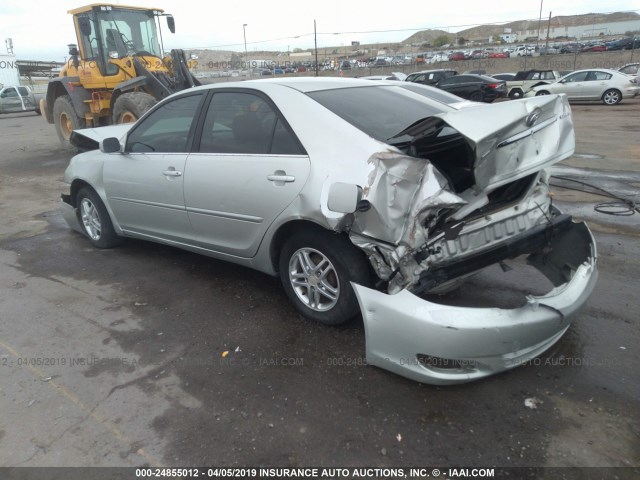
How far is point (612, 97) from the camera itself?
755 inches

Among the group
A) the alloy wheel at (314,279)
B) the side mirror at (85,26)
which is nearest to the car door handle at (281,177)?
the alloy wheel at (314,279)

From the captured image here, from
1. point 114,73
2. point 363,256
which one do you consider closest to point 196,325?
point 363,256

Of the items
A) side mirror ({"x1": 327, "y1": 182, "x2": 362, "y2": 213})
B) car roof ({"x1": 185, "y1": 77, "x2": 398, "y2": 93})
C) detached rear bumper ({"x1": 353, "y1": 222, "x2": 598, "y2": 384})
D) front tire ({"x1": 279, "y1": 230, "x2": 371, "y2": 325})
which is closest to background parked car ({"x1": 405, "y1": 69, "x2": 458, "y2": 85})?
car roof ({"x1": 185, "y1": 77, "x2": 398, "y2": 93})

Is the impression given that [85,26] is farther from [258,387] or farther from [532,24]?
[532,24]

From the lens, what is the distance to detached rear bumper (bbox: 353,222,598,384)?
98.8 inches

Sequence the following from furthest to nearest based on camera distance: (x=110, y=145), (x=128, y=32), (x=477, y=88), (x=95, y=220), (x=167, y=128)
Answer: (x=477, y=88)
(x=128, y=32)
(x=95, y=220)
(x=110, y=145)
(x=167, y=128)

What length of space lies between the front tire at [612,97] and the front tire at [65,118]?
1886 cm

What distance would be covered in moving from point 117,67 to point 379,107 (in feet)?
31.9

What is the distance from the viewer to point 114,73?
11.3m

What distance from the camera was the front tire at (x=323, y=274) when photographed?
10.1ft

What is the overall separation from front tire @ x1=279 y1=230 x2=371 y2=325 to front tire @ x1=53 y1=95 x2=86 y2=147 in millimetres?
10660

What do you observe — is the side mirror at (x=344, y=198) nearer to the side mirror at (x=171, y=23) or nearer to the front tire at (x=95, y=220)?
the front tire at (x=95, y=220)

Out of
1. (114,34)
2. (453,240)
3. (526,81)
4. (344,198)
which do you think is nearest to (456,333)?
(453,240)

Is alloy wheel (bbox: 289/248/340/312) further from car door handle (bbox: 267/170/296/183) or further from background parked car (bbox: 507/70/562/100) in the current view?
background parked car (bbox: 507/70/562/100)
